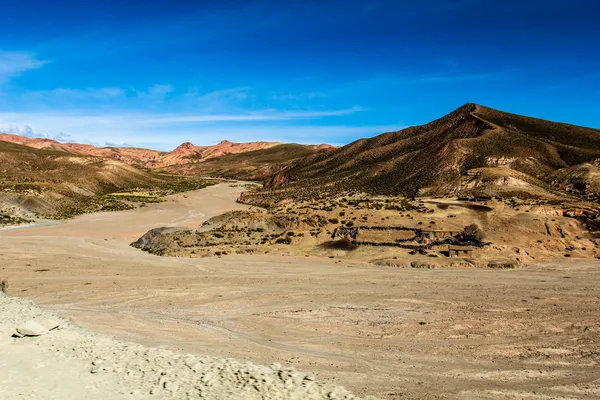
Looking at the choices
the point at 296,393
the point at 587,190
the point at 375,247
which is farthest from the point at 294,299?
the point at 587,190

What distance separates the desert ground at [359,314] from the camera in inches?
492

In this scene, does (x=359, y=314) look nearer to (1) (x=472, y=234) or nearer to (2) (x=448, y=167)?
(1) (x=472, y=234)

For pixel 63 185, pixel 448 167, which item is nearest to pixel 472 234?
pixel 448 167

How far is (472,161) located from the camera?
65.1 meters

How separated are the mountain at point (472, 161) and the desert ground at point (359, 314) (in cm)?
2870

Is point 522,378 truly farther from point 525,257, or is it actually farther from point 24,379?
point 525,257

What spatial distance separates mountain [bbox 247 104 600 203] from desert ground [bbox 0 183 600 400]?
94.2 feet

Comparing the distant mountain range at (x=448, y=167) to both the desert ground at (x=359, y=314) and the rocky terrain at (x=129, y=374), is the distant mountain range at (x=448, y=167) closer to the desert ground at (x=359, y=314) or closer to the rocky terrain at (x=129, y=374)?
the desert ground at (x=359, y=314)

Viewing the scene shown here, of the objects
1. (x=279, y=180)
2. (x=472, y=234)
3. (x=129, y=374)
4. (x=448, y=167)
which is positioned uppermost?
A: (x=448, y=167)

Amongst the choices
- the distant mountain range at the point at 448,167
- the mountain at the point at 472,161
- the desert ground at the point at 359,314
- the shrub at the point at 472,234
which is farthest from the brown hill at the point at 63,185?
the shrub at the point at 472,234

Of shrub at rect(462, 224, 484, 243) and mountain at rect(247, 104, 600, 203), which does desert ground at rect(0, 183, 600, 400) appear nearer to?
shrub at rect(462, 224, 484, 243)

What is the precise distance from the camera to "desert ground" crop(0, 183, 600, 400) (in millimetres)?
12492

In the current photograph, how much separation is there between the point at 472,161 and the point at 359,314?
53.1 metres

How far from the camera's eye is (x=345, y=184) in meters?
71.1
